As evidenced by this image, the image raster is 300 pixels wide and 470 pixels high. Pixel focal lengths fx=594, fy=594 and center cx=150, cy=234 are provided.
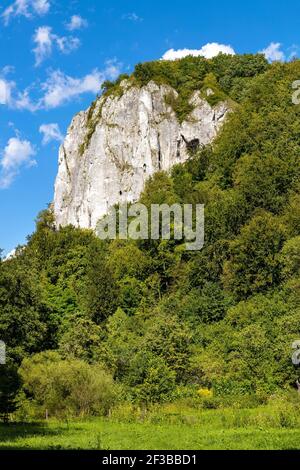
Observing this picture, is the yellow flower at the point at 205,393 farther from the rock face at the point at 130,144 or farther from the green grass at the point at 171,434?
the rock face at the point at 130,144

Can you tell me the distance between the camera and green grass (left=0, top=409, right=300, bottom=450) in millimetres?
20172

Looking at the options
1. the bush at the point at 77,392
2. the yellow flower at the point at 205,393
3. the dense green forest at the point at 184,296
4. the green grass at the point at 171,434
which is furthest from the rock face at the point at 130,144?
the green grass at the point at 171,434

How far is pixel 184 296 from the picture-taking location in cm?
6800

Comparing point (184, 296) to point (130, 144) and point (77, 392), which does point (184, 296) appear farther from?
point (130, 144)

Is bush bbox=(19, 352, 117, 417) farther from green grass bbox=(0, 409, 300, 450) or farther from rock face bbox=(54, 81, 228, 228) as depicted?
rock face bbox=(54, 81, 228, 228)

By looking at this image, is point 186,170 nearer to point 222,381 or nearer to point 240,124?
point 240,124

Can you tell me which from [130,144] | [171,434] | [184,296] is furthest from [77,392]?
[130,144]

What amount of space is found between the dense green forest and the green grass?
6399 mm

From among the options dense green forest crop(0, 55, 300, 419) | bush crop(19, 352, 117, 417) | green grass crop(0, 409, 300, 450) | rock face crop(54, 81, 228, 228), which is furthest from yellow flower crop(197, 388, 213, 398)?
rock face crop(54, 81, 228, 228)

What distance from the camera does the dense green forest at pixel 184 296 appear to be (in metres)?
40.7

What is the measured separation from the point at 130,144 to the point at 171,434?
90675 mm

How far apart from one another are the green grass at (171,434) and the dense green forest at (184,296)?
640 cm

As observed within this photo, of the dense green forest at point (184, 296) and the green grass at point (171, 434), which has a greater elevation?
→ the dense green forest at point (184, 296)

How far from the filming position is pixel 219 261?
69062 mm
